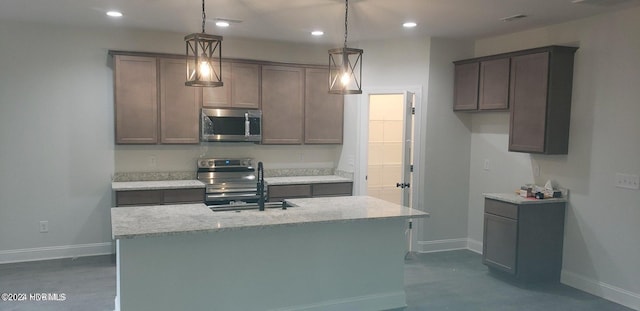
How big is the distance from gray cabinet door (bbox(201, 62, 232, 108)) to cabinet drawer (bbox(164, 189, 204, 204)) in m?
1.01

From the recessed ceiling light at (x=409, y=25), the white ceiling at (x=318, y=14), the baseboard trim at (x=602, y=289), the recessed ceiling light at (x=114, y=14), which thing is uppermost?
the recessed ceiling light at (x=409, y=25)

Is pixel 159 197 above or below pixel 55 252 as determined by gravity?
above

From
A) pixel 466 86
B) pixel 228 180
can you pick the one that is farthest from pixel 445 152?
pixel 228 180

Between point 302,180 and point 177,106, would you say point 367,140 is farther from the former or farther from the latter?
point 177,106

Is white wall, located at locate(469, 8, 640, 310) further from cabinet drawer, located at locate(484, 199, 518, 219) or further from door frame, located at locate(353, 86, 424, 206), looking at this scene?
door frame, located at locate(353, 86, 424, 206)

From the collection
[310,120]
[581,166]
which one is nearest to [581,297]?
[581,166]

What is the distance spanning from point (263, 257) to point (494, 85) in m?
3.18

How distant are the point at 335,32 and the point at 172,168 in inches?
97.2

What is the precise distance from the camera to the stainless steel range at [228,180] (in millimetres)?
5398

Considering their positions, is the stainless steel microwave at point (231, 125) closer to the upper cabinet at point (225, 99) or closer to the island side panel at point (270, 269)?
the upper cabinet at point (225, 99)

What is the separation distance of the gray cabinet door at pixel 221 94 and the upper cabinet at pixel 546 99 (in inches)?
125

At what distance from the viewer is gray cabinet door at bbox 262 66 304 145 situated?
5.84 m

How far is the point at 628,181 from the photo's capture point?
4.14 metres

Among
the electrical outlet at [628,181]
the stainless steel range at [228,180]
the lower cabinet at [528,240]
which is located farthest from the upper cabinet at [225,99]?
the electrical outlet at [628,181]
